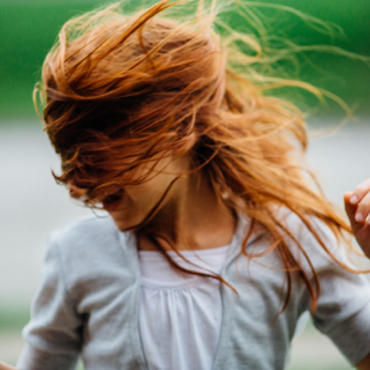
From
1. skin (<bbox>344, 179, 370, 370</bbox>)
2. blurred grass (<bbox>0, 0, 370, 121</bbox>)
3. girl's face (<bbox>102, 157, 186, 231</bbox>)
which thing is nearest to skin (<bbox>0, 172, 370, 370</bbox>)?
girl's face (<bbox>102, 157, 186, 231</bbox>)

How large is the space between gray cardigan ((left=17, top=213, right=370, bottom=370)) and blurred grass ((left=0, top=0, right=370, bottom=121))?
1119 mm

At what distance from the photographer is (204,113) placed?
2.36ft

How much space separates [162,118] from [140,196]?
0.09 meters

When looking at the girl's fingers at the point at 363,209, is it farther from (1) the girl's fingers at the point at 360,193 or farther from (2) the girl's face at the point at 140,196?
(2) the girl's face at the point at 140,196

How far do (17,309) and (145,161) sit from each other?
100 centimetres

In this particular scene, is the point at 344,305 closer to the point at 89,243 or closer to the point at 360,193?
the point at 360,193

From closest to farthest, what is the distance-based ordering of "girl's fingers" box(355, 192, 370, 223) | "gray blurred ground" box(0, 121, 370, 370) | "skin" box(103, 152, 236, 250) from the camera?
"girl's fingers" box(355, 192, 370, 223) → "skin" box(103, 152, 236, 250) → "gray blurred ground" box(0, 121, 370, 370)

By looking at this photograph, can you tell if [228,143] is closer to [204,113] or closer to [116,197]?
[204,113]

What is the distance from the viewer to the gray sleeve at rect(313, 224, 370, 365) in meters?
0.72

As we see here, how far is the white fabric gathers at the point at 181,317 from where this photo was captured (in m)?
0.73

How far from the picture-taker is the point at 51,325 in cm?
77

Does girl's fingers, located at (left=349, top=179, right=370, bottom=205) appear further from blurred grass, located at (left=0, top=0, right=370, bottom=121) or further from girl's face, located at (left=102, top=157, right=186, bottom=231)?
blurred grass, located at (left=0, top=0, right=370, bottom=121)

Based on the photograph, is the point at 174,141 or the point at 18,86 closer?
the point at 174,141

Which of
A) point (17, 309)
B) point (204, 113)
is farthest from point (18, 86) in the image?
point (204, 113)
